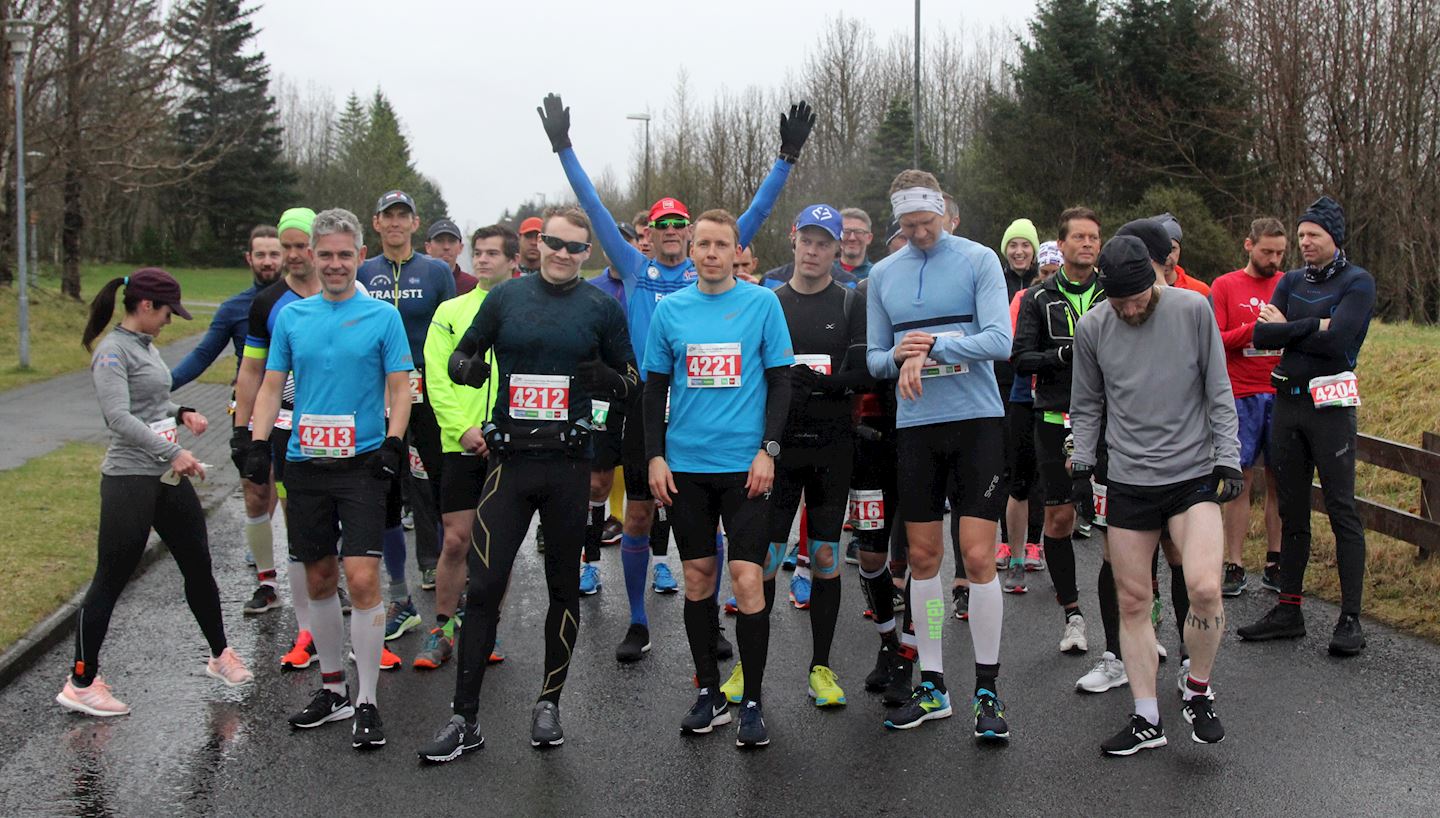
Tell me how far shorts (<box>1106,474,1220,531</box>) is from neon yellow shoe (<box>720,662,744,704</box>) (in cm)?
198

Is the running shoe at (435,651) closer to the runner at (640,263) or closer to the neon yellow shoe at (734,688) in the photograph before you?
the runner at (640,263)

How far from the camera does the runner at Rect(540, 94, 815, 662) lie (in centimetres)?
684

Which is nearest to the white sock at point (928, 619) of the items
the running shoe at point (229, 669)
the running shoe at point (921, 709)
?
the running shoe at point (921, 709)

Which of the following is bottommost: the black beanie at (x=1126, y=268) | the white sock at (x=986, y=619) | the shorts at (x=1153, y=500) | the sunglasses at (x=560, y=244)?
the white sock at (x=986, y=619)

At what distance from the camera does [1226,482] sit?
206 inches

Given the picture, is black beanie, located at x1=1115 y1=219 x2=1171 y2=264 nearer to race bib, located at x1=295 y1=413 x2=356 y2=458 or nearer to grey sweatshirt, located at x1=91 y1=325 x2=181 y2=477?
race bib, located at x1=295 y1=413 x2=356 y2=458

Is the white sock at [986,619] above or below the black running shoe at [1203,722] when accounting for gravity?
above

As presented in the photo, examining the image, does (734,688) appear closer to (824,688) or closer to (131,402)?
(824,688)

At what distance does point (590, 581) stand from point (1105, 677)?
3620 mm

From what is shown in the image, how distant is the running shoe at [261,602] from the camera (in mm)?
7824

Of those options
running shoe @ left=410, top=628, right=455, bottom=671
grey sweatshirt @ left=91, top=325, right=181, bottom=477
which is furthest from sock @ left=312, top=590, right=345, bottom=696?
grey sweatshirt @ left=91, top=325, right=181, bottom=477

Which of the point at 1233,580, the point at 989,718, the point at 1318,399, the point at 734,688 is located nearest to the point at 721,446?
the point at 734,688

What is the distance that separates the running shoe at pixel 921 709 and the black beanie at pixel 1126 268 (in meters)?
2.03

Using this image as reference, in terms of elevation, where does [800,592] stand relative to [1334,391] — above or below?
below
